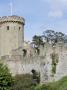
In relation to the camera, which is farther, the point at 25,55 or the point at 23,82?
the point at 25,55

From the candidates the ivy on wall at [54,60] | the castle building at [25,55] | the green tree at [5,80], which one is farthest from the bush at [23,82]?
the ivy on wall at [54,60]

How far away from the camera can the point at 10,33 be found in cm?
6644

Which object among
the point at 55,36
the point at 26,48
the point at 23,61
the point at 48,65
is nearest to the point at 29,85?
the point at 48,65

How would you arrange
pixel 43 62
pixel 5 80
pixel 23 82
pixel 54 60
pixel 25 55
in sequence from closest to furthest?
pixel 5 80
pixel 54 60
pixel 23 82
pixel 43 62
pixel 25 55

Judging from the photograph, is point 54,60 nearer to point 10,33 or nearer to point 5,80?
point 5,80

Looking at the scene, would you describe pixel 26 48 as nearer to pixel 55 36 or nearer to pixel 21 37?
pixel 21 37

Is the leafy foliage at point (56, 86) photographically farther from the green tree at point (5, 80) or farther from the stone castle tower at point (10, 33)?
the stone castle tower at point (10, 33)

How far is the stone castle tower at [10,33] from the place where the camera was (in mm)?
66375

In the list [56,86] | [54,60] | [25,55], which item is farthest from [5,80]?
[25,55]

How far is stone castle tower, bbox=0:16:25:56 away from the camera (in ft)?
218

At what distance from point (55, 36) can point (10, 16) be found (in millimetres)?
12247

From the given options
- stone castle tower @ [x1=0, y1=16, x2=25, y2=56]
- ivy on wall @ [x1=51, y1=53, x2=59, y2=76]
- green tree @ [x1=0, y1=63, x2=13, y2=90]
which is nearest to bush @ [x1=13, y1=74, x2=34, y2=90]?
green tree @ [x1=0, y1=63, x2=13, y2=90]

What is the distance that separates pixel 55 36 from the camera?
76.4 m

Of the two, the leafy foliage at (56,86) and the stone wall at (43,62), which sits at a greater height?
the stone wall at (43,62)
